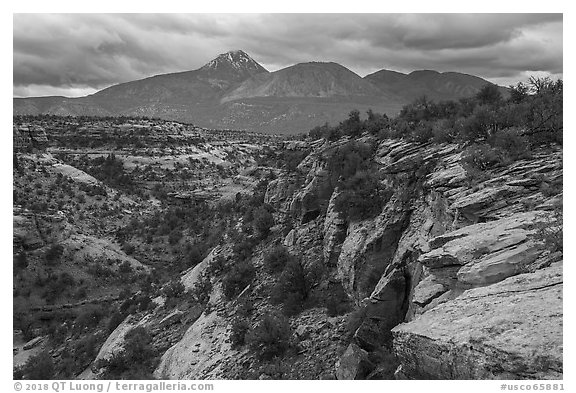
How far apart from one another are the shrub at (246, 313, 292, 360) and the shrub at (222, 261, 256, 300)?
393cm

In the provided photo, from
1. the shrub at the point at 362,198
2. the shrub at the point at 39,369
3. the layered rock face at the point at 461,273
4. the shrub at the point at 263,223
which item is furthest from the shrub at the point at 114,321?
the layered rock face at the point at 461,273

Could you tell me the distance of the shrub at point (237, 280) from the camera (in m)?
18.0

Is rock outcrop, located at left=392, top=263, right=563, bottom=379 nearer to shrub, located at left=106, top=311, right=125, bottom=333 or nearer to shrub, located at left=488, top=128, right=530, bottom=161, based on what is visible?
shrub, located at left=488, top=128, right=530, bottom=161

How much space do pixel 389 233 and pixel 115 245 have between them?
31.2 meters

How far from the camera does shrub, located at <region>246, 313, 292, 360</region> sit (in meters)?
13.3

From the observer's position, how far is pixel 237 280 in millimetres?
18188

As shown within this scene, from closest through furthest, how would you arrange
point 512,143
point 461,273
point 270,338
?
point 461,273, point 512,143, point 270,338

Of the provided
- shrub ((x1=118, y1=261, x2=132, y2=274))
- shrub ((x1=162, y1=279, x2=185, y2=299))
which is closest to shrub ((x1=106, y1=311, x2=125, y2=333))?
shrub ((x1=162, y1=279, x2=185, y2=299))

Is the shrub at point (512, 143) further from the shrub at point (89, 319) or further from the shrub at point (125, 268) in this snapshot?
the shrub at point (125, 268)

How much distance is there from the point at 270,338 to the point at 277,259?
4.64m

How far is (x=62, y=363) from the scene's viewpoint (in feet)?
66.8

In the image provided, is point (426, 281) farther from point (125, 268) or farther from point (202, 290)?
point (125, 268)

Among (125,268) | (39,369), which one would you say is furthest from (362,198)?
(125,268)

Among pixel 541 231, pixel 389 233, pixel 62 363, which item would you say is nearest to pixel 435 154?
pixel 389 233
